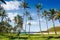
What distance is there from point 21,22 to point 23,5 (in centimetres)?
2275

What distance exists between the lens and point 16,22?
4569 inches

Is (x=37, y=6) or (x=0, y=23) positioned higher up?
(x=37, y=6)

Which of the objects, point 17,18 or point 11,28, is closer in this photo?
point 17,18

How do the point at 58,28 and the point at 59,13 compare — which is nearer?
the point at 59,13

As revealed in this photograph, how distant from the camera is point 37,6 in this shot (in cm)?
9512

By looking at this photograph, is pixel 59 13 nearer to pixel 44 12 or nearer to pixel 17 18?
pixel 44 12

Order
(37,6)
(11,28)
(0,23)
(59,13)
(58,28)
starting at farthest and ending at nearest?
(58,28) < (11,28) < (0,23) < (37,6) < (59,13)

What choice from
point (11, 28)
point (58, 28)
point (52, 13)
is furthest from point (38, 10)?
point (58, 28)

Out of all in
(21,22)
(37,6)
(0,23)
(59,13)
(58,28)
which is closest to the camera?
(59,13)

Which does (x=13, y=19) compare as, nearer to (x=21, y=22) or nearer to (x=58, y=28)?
(x=21, y=22)

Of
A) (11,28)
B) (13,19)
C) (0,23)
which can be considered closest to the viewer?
(0,23)

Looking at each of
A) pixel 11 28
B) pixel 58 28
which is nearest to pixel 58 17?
pixel 11 28

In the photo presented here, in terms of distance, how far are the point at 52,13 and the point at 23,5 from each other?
2079cm

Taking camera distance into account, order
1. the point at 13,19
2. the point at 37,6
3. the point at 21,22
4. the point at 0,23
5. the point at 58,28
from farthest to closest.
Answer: the point at 58,28
the point at 13,19
the point at 21,22
the point at 0,23
the point at 37,6
